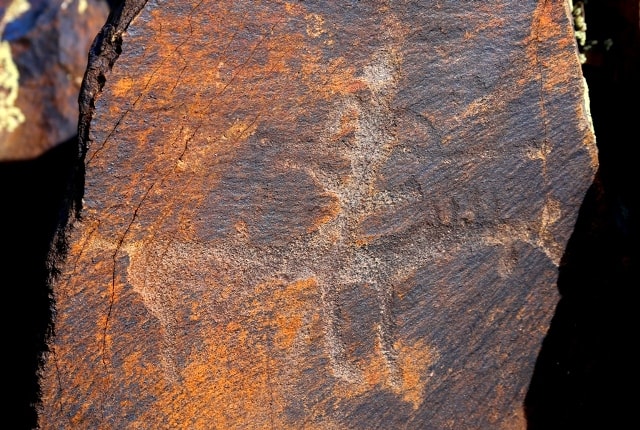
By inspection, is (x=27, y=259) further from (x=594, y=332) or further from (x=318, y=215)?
(x=594, y=332)

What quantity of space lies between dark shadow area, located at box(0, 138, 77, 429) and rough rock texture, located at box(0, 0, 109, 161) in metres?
0.06

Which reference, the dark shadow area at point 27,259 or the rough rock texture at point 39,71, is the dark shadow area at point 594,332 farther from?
the rough rock texture at point 39,71

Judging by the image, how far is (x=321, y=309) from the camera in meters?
1.32

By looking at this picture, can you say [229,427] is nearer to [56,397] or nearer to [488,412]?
[56,397]

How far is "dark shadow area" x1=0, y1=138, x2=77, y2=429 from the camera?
120 cm

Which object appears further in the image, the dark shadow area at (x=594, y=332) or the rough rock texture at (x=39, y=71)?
Answer: the rough rock texture at (x=39, y=71)

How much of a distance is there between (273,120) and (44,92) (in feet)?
3.02

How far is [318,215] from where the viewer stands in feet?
4.26

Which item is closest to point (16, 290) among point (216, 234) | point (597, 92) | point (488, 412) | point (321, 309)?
point (216, 234)

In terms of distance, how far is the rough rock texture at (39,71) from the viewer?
1828 millimetres

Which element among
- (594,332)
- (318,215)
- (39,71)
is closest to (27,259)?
(39,71)

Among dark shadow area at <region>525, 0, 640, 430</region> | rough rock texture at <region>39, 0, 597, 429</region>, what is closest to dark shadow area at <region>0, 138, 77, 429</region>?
rough rock texture at <region>39, 0, 597, 429</region>

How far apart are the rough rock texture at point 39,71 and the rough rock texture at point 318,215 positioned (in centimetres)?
78

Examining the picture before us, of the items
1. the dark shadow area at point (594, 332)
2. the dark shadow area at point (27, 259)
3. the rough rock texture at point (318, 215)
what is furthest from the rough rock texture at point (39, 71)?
the dark shadow area at point (594, 332)
